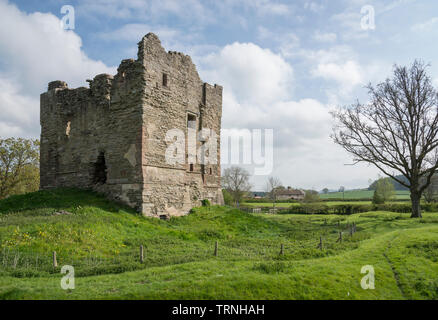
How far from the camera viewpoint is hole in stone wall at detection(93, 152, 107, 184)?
19975 millimetres

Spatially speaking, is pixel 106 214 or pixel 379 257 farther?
pixel 106 214

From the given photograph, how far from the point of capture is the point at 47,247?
34.6 feet

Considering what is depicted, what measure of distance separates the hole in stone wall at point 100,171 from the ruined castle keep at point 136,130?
61mm

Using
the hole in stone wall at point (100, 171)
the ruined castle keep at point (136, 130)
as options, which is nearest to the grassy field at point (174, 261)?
the ruined castle keep at point (136, 130)

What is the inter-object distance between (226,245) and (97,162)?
10.6 meters

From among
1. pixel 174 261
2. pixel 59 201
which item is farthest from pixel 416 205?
pixel 59 201

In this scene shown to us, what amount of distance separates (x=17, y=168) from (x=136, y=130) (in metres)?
26.9

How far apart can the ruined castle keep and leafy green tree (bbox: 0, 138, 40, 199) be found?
1600 centimetres

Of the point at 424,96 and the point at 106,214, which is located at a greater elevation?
the point at 424,96

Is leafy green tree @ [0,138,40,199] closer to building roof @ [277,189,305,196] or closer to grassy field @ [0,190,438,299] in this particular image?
grassy field @ [0,190,438,299]

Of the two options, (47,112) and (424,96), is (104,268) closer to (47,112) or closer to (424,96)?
(47,112)

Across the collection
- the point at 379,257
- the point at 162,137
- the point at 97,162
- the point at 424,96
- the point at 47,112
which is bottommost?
the point at 379,257

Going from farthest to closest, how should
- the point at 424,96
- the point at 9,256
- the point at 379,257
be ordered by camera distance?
the point at 424,96, the point at 379,257, the point at 9,256
